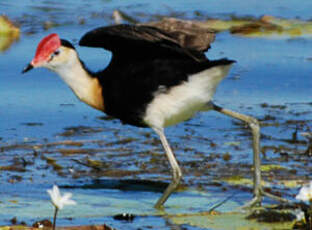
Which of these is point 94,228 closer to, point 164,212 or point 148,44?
point 164,212

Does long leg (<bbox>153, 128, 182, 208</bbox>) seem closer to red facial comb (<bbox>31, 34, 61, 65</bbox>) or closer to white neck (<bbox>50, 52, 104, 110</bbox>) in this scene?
white neck (<bbox>50, 52, 104, 110</bbox>)

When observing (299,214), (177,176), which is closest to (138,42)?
(177,176)

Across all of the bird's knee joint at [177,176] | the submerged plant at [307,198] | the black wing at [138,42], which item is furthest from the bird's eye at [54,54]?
the submerged plant at [307,198]

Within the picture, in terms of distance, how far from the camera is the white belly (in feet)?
21.3

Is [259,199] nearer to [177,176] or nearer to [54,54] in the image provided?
[177,176]

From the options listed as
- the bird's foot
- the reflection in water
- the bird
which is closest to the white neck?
the bird

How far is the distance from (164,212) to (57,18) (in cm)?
612

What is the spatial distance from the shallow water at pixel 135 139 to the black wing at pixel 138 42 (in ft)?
2.81

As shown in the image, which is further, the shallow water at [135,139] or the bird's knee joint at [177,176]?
the bird's knee joint at [177,176]

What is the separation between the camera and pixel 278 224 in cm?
571

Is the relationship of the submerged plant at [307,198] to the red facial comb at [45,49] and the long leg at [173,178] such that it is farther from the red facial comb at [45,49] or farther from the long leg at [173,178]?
the red facial comb at [45,49]

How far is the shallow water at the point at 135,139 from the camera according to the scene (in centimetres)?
641

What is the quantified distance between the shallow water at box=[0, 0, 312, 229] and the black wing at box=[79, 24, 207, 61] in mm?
855

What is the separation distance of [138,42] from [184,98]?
46 cm
